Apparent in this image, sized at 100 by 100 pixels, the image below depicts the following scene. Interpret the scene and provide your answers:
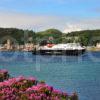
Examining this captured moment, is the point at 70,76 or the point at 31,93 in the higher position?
the point at 31,93

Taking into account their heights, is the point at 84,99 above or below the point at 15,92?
below

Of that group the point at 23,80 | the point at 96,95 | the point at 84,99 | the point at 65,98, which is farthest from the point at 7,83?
the point at 96,95

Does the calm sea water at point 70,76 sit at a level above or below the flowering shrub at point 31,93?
below

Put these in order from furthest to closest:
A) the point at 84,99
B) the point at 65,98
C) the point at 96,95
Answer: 1. the point at 96,95
2. the point at 84,99
3. the point at 65,98

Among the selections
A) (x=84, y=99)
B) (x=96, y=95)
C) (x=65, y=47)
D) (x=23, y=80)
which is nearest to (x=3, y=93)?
(x=23, y=80)

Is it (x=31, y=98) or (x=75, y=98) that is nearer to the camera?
(x=31, y=98)

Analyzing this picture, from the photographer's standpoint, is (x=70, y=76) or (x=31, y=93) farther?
(x=70, y=76)

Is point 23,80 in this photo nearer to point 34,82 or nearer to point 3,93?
point 34,82

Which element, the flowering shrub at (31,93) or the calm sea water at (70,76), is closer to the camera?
the flowering shrub at (31,93)

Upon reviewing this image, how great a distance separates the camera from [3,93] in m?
18.6

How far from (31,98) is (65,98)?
1.85 meters

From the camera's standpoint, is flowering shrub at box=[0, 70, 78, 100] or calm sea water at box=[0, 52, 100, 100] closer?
flowering shrub at box=[0, 70, 78, 100]

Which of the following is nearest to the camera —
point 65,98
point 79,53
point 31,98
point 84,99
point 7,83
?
point 31,98

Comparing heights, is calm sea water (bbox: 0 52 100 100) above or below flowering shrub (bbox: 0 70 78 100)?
below
